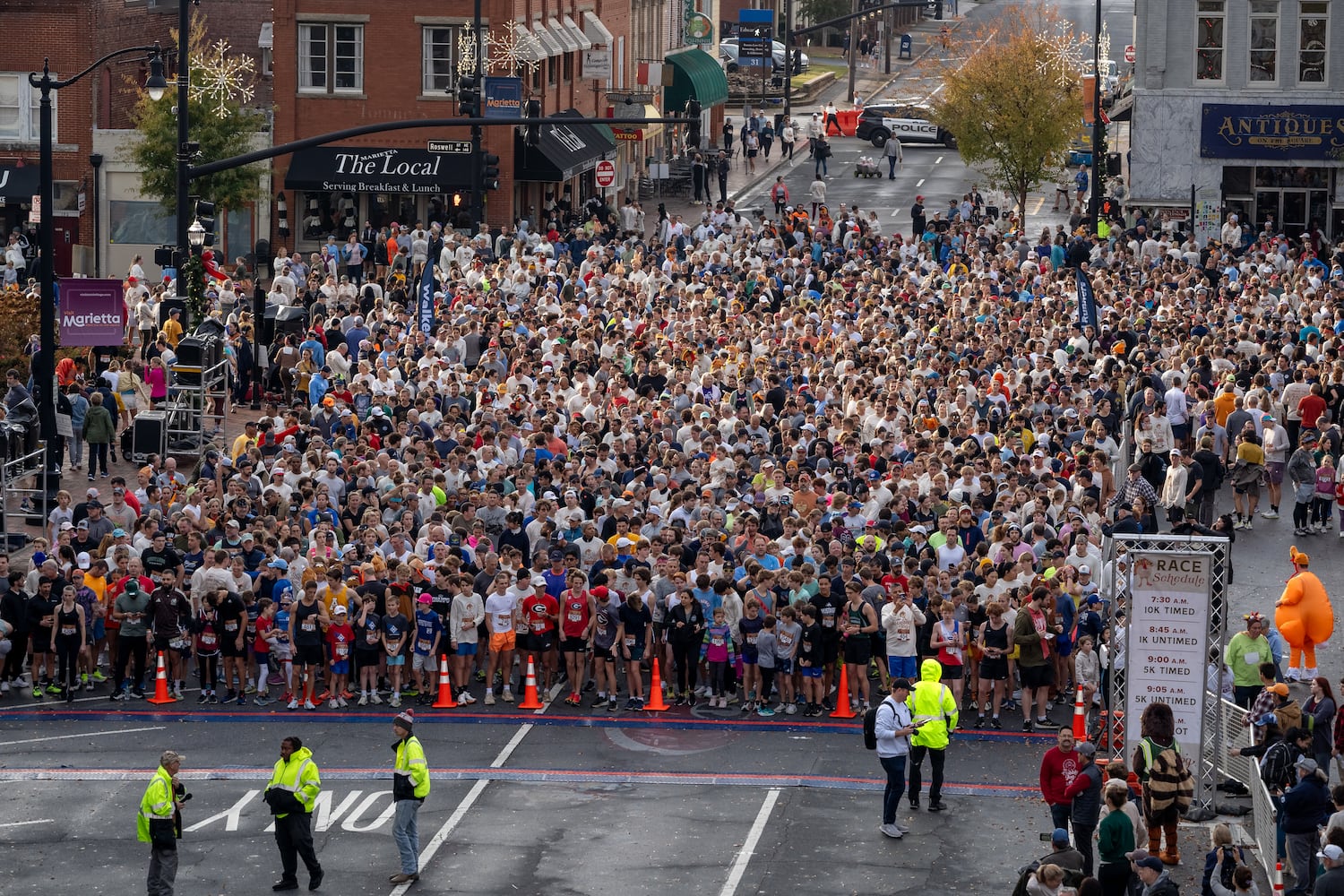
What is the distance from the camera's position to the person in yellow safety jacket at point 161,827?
1680 centimetres

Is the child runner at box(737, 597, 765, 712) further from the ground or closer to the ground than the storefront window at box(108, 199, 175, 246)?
closer to the ground

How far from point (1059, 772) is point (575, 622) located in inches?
263

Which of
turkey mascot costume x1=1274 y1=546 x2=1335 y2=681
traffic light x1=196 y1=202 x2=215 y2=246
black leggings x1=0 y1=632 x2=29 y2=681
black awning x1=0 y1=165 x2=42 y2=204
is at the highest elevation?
black awning x1=0 y1=165 x2=42 y2=204

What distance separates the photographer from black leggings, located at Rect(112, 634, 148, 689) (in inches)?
904

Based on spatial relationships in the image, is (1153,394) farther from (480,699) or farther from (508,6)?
(508,6)

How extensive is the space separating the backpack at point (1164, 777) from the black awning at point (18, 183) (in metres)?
40.3

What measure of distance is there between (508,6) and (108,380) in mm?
23538

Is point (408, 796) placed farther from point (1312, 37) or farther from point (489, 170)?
point (1312, 37)

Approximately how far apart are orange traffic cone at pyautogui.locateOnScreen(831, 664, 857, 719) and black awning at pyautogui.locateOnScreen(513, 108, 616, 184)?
31.2 meters

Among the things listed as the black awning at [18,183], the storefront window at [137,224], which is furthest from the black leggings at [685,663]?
the black awning at [18,183]

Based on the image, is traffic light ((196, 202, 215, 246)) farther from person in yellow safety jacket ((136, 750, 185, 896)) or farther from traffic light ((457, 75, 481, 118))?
person in yellow safety jacket ((136, 750, 185, 896))

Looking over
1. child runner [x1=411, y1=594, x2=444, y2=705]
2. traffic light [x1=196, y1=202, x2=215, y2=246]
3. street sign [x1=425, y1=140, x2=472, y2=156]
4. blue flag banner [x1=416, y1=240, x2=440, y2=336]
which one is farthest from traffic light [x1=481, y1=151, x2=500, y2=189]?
child runner [x1=411, y1=594, x2=444, y2=705]

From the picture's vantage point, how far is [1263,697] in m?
19.3

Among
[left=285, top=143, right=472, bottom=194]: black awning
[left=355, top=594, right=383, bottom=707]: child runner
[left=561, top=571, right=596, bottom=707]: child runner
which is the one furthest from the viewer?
[left=285, top=143, right=472, bottom=194]: black awning
